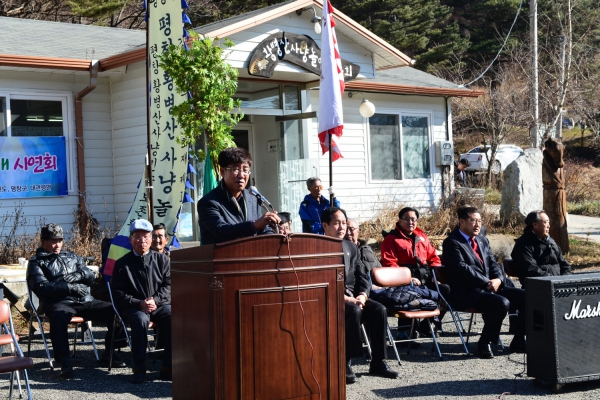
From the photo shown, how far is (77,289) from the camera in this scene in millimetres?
7605

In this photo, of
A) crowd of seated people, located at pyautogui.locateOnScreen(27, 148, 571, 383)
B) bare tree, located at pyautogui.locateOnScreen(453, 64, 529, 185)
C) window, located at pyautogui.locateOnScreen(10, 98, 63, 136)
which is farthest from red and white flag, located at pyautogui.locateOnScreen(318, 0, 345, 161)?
bare tree, located at pyautogui.locateOnScreen(453, 64, 529, 185)

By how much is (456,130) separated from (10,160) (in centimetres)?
2891

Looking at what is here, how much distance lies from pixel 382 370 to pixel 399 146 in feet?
33.1

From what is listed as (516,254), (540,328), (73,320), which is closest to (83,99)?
(73,320)

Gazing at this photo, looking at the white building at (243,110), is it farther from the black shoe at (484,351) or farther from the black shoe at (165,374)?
→ the black shoe at (484,351)

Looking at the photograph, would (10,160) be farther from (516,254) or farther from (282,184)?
(516,254)

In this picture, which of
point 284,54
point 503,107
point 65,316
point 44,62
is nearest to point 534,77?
point 503,107

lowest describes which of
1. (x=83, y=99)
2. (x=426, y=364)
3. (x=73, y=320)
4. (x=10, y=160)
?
(x=426, y=364)

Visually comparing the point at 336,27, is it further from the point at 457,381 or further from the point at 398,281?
the point at 457,381

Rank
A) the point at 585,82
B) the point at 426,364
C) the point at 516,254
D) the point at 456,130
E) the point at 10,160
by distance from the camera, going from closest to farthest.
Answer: the point at 426,364 < the point at 516,254 < the point at 10,160 < the point at 585,82 < the point at 456,130

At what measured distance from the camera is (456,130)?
Result: 37781 mm

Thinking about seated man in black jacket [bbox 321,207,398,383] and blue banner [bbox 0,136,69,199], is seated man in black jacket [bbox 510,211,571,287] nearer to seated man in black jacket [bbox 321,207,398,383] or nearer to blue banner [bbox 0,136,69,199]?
seated man in black jacket [bbox 321,207,398,383]

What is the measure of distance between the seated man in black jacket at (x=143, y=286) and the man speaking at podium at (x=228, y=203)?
2251mm

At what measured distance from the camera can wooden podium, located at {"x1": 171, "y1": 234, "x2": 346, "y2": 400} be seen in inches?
168
